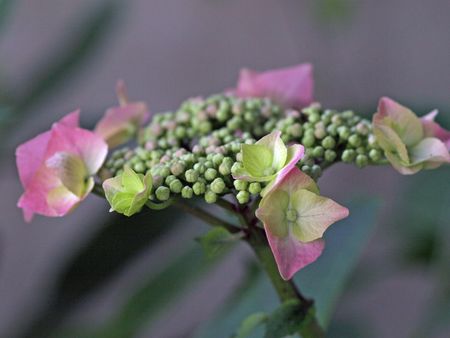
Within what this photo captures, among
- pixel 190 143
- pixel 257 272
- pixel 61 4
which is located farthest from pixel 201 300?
pixel 190 143

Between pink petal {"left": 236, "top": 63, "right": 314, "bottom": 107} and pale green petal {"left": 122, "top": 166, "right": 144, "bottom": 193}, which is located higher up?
pale green petal {"left": 122, "top": 166, "right": 144, "bottom": 193}

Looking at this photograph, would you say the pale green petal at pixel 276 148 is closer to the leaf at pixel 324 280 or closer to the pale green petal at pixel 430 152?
the pale green petal at pixel 430 152

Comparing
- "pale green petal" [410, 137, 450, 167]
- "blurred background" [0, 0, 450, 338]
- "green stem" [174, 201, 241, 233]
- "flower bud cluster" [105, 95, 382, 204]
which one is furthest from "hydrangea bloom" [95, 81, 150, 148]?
"blurred background" [0, 0, 450, 338]

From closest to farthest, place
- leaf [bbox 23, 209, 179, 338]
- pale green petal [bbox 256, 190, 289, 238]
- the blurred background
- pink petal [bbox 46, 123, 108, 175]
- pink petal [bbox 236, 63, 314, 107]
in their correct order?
pale green petal [bbox 256, 190, 289, 238] → pink petal [bbox 46, 123, 108, 175] → pink petal [bbox 236, 63, 314, 107] → leaf [bbox 23, 209, 179, 338] → the blurred background

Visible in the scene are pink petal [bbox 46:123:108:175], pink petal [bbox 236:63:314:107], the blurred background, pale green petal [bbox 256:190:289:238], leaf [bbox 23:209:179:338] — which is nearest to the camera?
pale green petal [bbox 256:190:289:238]

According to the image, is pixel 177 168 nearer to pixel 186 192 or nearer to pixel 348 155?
pixel 186 192

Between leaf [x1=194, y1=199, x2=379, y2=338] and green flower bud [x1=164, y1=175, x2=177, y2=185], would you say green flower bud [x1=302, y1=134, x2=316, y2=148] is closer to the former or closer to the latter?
green flower bud [x1=164, y1=175, x2=177, y2=185]

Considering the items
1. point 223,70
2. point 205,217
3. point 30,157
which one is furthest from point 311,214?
point 223,70
